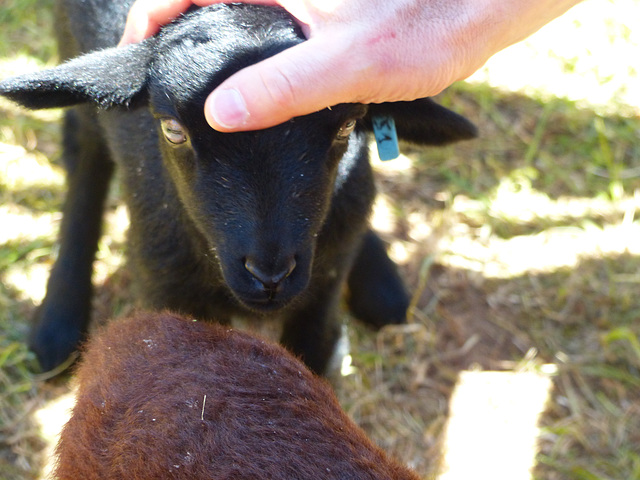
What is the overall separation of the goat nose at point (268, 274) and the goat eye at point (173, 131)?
49 centimetres

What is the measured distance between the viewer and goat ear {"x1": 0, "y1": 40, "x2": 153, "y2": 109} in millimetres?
2141

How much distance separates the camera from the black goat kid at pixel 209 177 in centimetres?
209

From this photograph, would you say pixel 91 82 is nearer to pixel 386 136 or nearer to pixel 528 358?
pixel 386 136

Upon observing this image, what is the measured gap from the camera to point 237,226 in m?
2.13

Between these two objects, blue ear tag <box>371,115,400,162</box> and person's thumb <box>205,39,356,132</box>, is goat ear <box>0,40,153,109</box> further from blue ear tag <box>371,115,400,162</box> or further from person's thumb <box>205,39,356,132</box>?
blue ear tag <box>371,115,400,162</box>

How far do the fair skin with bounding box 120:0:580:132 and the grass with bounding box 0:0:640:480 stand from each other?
1.82 meters

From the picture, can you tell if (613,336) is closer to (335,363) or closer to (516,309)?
(516,309)

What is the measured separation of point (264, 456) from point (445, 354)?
96.5 inches

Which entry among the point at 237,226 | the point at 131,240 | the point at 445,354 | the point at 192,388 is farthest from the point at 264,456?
the point at 445,354

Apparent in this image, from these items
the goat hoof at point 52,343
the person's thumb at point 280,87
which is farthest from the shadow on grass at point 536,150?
the person's thumb at point 280,87

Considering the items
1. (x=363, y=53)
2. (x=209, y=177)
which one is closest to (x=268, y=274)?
(x=209, y=177)

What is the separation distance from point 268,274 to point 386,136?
0.80 meters

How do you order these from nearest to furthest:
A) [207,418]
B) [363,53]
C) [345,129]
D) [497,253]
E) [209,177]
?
[207,418]
[363,53]
[209,177]
[345,129]
[497,253]

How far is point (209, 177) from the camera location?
7.16ft
